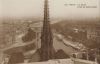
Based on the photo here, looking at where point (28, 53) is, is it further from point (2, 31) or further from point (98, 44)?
point (98, 44)

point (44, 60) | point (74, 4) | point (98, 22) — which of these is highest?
point (74, 4)

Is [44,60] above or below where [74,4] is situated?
below

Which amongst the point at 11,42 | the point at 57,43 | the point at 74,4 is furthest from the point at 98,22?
the point at 11,42

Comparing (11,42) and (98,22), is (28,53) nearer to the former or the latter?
(11,42)

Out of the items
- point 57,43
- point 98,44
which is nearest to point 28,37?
point 57,43

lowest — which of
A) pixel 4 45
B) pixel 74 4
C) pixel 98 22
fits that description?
pixel 4 45

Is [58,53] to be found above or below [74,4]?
below
